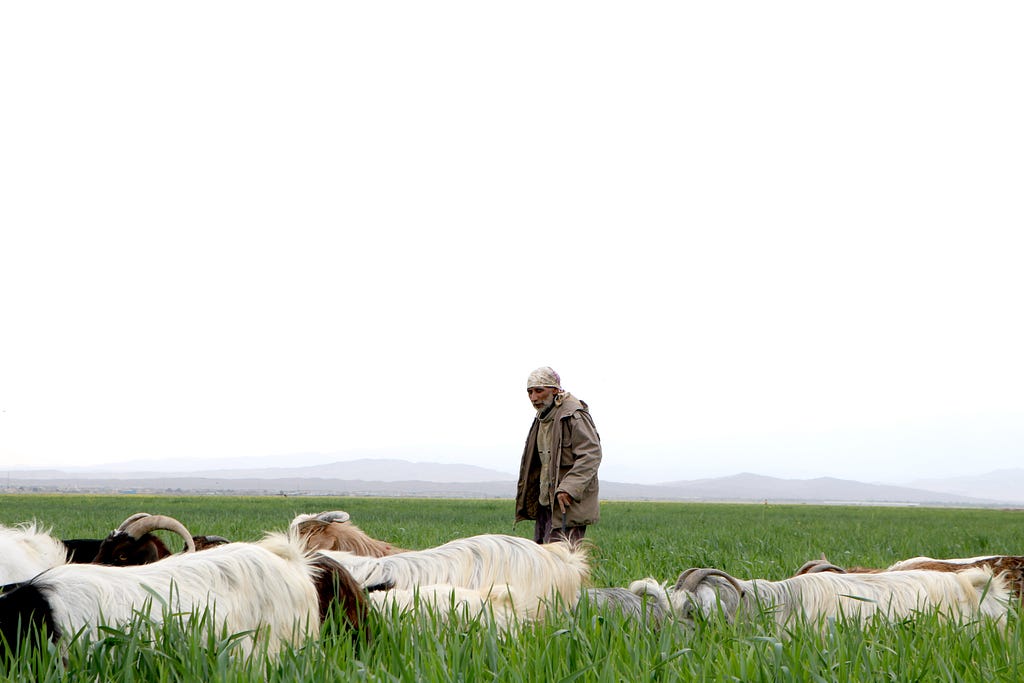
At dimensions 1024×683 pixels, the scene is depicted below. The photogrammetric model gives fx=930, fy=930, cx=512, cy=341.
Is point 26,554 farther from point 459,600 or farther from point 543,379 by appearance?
point 543,379

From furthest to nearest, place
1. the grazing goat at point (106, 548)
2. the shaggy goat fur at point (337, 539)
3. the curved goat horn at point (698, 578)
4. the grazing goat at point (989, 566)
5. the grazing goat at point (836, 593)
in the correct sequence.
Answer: the shaggy goat fur at point (337, 539) → the grazing goat at point (989, 566) → the grazing goat at point (106, 548) → the curved goat horn at point (698, 578) → the grazing goat at point (836, 593)

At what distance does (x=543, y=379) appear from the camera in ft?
28.7

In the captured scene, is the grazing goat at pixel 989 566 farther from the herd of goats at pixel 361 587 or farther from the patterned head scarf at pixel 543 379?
the patterned head scarf at pixel 543 379

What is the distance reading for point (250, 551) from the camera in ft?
13.2

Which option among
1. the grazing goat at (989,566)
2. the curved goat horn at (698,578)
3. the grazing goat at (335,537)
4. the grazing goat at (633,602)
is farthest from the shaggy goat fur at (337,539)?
the grazing goat at (989,566)

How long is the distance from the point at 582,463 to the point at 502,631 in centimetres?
456

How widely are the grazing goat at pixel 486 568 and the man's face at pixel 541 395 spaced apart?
7.60ft

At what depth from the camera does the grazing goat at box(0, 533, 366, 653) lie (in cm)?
342

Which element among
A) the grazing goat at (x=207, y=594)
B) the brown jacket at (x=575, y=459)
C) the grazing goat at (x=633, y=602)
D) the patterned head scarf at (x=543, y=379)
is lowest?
the grazing goat at (x=633, y=602)

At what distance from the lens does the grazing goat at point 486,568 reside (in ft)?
20.5

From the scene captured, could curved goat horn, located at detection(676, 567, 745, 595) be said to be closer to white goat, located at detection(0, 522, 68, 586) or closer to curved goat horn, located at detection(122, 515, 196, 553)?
curved goat horn, located at detection(122, 515, 196, 553)

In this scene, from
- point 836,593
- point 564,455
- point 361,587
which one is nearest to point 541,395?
point 564,455

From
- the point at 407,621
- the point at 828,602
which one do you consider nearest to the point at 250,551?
the point at 407,621

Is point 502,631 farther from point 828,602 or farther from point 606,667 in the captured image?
point 828,602
